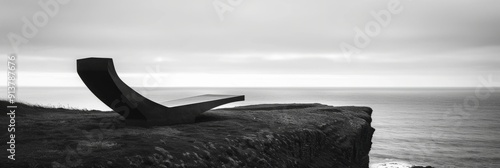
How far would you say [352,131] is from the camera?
17.1 metres

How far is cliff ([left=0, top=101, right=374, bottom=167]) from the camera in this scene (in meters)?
7.60

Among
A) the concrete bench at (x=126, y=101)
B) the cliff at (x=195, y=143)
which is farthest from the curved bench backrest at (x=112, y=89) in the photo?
the cliff at (x=195, y=143)

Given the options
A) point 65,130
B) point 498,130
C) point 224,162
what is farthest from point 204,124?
point 498,130

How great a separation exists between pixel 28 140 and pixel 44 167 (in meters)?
2.53

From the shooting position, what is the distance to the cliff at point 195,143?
7602 mm

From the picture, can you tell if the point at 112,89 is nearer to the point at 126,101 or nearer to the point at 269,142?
the point at 126,101

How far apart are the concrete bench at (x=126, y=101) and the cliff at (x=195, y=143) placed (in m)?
0.58

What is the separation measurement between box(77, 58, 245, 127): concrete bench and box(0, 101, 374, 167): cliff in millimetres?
581

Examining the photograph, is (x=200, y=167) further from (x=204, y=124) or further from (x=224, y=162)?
(x=204, y=124)

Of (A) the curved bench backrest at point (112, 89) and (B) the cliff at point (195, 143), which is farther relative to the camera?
(A) the curved bench backrest at point (112, 89)

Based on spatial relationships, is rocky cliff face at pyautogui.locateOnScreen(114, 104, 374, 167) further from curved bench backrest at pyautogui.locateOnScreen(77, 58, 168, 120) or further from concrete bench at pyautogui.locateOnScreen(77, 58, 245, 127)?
curved bench backrest at pyautogui.locateOnScreen(77, 58, 168, 120)

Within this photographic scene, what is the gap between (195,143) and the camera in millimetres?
9734

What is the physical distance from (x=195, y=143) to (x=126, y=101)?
288 centimetres

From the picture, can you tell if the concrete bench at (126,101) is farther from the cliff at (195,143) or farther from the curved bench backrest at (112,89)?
the cliff at (195,143)
